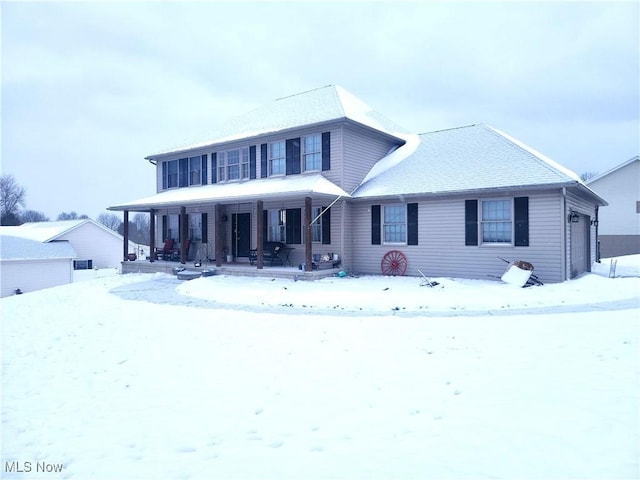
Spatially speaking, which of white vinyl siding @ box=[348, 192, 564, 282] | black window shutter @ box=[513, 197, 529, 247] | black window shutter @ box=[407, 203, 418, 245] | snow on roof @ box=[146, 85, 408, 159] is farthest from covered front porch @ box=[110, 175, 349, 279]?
black window shutter @ box=[513, 197, 529, 247]

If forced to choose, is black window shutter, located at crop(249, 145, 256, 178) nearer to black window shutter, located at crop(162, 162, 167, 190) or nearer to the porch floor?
the porch floor

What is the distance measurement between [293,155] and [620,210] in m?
23.2

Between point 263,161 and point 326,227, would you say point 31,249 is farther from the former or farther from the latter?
point 326,227

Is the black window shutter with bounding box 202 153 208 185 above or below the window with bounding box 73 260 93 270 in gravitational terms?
above

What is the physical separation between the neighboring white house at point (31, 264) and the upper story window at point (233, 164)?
21522 millimetres

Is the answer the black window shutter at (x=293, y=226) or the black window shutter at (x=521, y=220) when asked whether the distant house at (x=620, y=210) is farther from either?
the black window shutter at (x=293, y=226)

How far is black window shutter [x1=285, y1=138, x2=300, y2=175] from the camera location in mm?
16500

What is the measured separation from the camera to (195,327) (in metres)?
7.61

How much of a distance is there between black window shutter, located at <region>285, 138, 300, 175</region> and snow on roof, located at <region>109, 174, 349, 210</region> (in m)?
0.32

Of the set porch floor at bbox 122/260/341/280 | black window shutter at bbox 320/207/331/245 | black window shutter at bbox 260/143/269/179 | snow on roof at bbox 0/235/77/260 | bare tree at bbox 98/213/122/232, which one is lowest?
porch floor at bbox 122/260/341/280

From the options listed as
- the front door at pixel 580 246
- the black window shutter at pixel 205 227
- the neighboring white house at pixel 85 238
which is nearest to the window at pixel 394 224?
the front door at pixel 580 246

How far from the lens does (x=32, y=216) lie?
82750 millimetres

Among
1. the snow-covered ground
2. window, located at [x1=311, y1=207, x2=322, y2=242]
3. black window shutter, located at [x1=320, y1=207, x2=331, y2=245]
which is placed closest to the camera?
the snow-covered ground

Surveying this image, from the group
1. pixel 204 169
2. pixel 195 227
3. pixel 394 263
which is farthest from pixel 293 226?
pixel 204 169
